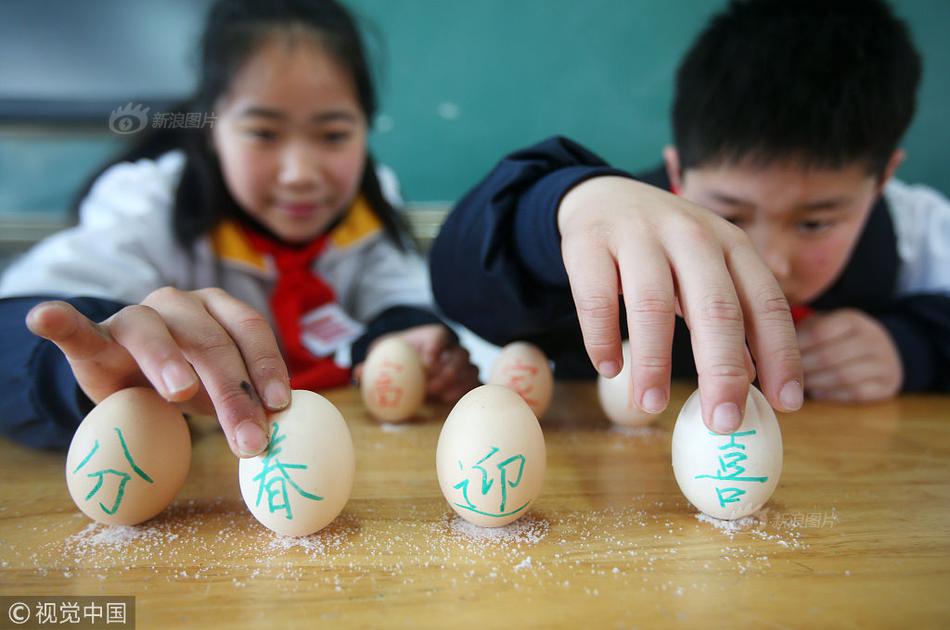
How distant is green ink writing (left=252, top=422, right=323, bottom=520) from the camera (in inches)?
16.3

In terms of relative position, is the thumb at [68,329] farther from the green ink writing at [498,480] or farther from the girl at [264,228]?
the green ink writing at [498,480]

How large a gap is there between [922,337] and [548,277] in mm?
705

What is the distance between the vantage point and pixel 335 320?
109 centimetres

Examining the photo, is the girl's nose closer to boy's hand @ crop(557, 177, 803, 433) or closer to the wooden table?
the wooden table

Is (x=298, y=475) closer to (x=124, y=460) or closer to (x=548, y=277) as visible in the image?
(x=124, y=460)

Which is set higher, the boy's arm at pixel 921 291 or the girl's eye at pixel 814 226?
the girl's eye at pixel 814 226

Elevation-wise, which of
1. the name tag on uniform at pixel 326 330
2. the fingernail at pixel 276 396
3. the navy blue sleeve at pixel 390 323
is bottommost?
the name tag on uniform at pixel 326 330

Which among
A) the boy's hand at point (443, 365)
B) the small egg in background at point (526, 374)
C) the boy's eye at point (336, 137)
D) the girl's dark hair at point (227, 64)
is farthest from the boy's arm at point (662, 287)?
the girl's dark hair at point (227, 64)

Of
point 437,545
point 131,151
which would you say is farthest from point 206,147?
point 437,545

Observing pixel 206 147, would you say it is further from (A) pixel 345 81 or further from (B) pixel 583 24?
(B) pixel 583 24

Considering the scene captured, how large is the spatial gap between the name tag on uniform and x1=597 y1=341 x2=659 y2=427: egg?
19.3 inches

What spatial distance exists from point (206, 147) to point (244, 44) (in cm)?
19

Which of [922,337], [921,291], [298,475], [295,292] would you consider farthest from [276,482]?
[921,291]

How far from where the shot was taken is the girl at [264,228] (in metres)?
0.77
